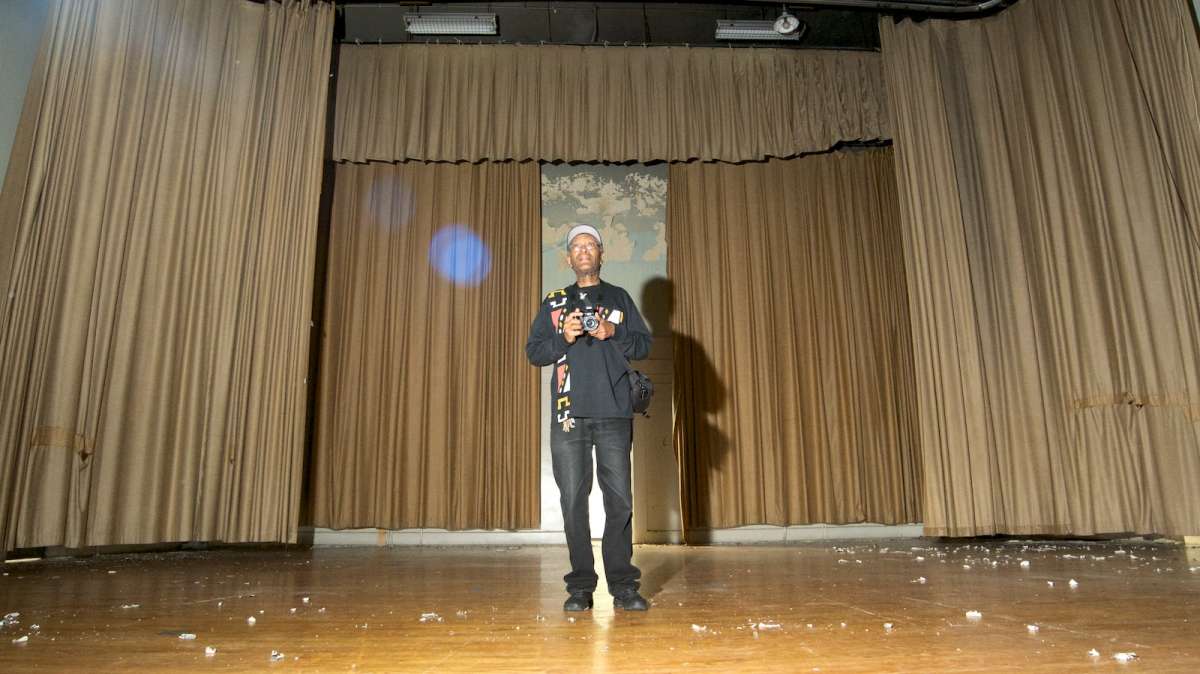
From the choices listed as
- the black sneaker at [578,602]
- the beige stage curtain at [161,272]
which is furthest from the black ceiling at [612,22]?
the black sneaker at [578,602]

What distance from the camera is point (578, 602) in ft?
7.95

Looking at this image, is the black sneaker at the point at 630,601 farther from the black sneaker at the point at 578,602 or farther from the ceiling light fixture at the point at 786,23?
the ceiling light fixture at the point at 786,23

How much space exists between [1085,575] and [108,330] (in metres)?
5.37

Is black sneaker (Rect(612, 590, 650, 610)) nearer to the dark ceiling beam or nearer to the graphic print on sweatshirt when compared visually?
the graphic print on sweatshirt

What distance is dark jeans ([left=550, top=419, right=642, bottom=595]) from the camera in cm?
247

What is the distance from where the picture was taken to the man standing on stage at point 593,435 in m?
2.46

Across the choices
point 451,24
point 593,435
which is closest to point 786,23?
point 451,24

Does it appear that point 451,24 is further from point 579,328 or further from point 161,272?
point 579,328

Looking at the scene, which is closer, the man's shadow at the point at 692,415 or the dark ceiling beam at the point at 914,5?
the dark ceiling beam at the point at 914,5

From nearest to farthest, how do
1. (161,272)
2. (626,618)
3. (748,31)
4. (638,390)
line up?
(626,618)
(638,390)
(161,272)
(748,31)

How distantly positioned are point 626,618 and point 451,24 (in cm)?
539

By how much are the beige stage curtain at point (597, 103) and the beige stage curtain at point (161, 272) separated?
2.04ft

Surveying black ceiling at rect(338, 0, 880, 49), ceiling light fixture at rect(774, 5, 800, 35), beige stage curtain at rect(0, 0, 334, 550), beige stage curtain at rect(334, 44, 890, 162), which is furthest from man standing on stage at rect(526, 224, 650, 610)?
black ceiling at rect(338, 0, 880, 49)

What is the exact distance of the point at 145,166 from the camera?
16.3 feet
